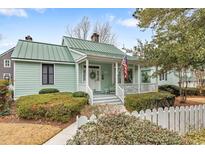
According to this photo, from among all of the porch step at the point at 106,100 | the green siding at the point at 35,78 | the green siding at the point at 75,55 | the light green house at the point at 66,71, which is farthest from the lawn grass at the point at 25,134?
the green siding at the point at 75,55

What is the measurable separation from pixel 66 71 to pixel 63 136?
365 inches

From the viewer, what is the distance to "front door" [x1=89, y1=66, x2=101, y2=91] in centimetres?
1728

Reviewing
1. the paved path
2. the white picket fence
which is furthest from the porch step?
the white picket fence

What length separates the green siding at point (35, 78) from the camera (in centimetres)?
1377

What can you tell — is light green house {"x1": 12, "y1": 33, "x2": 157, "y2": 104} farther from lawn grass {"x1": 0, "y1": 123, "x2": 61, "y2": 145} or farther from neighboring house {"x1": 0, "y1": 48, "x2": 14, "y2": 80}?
neighboring house {"x1": 0, "y1": 48, "x2": 14, "y2": 80}

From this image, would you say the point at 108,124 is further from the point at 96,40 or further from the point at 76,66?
the point at 96,40

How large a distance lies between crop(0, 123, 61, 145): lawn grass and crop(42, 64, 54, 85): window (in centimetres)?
709

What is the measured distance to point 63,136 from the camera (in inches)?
276

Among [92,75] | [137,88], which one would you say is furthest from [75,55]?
[137,88]

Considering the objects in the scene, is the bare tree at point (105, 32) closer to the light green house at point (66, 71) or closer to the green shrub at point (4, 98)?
the light green house at point (66, 71)

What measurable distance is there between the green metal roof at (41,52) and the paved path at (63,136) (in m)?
7.53

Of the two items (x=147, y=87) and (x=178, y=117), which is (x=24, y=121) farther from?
(x=147, y=87)

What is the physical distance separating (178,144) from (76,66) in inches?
488
